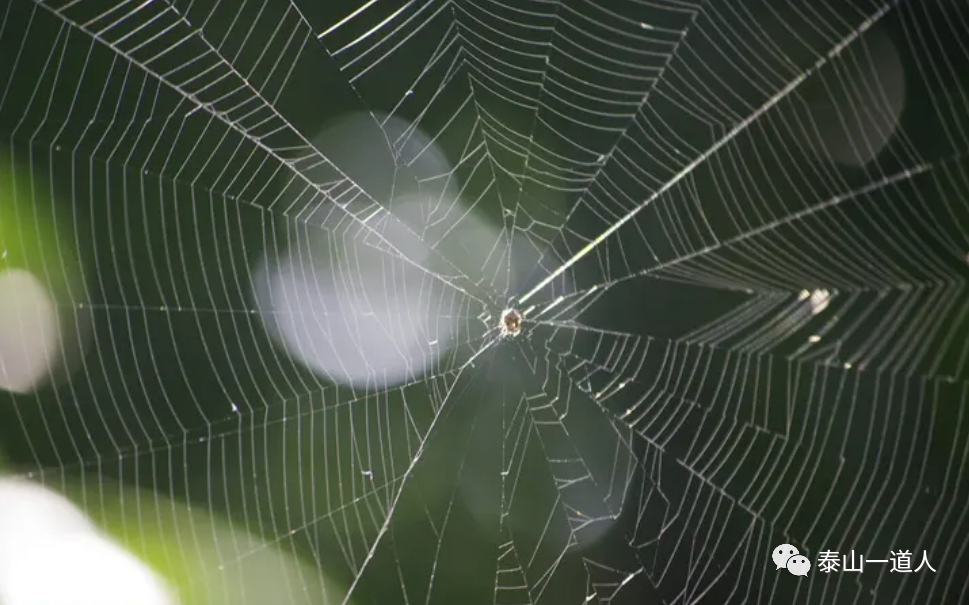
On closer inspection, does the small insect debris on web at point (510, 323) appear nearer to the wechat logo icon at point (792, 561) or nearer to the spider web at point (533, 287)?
the spider web at point (533, 287)

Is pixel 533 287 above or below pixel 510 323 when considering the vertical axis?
above

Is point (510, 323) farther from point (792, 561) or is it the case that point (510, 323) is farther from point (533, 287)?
point (792, 561)

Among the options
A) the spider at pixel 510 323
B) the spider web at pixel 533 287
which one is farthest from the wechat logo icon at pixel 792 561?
the spider at pixel 510 323

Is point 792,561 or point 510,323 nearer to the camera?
point 792,561

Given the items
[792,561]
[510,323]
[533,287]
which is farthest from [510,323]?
[792,561]

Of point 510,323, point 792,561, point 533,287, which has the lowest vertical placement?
point 792,561

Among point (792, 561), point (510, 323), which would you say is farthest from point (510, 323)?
point (792, 561)
